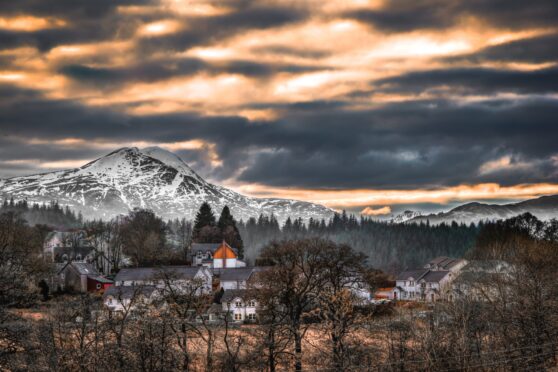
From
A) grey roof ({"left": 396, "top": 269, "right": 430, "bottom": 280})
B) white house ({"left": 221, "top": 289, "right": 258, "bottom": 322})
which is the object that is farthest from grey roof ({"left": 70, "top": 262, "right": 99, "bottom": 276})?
grey roof ({"left": 396, "top": 269, "right": 430, "bottom": 280})

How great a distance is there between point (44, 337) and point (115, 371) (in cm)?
876

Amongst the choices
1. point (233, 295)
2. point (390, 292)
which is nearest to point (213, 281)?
point (233, 295)

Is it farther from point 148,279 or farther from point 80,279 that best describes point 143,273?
point 80,279

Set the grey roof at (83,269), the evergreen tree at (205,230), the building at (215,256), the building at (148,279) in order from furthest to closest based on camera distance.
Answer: the evergreen tree at (205,230)
the building at (215,256)
the grey roof at (83,269)
the building at (148,279)

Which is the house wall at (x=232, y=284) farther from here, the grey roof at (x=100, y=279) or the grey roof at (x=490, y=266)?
the grey roof at (x=490, y=266)

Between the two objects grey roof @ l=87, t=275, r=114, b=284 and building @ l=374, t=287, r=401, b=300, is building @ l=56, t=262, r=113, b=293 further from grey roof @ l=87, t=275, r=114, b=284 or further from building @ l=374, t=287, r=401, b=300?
building @ l=374, t=287, r=401, b=300

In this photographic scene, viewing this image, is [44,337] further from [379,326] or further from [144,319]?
[379,326]

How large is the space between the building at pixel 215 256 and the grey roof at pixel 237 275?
13858 millimetres

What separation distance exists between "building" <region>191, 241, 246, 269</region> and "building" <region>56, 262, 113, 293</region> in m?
22.2

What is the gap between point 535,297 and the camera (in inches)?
2045

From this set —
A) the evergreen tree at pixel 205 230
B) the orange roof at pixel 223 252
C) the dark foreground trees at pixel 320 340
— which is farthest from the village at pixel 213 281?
the evergreen tree at pixel 205 230

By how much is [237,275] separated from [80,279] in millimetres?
25179

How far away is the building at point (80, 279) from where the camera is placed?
4032 inches

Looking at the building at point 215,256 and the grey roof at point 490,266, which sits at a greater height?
the building at point 215,256
